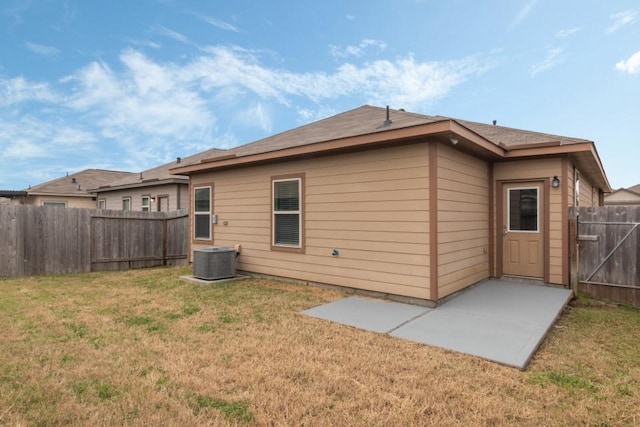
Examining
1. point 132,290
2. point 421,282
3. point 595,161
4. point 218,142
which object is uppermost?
point 218,142

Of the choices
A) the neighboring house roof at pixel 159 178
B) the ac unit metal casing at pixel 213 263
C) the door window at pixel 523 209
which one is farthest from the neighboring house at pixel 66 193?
the door window at pixel 523 209

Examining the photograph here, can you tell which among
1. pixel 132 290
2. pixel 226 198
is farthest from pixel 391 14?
pixel 132 290

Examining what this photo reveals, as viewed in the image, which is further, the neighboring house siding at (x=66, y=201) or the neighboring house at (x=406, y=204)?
the neighboring house siding at (x=66, y=201)

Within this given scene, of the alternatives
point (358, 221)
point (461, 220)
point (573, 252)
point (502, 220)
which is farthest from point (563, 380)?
point (502, 220)

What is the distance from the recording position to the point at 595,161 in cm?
689

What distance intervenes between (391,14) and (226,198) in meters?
7.11

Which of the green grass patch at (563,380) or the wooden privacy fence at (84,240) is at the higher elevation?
the wooden privacy fence at (84,240)

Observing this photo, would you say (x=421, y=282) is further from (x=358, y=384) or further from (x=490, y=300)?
(x=358, y=384)

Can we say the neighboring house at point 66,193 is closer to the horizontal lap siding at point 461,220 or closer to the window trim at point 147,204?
the window trim at point 147,204

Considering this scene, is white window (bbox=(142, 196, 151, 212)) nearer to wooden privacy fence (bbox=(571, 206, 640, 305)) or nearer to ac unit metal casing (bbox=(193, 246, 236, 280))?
ac unit metal casing (bbox=(193, 246, 236, 280))

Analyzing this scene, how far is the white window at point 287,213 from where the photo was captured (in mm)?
6680

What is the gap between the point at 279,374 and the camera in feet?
9.20

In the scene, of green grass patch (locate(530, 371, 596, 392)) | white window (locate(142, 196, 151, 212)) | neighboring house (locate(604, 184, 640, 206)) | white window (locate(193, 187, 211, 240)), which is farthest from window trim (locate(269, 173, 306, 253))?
neighboring house (locate(604, 184, 640, 206))

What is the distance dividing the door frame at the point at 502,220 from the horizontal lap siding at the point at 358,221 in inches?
110
